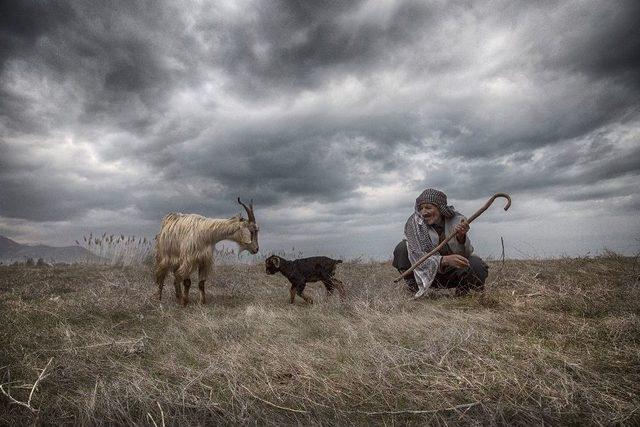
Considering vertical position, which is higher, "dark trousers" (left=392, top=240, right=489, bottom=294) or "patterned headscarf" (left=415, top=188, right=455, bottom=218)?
"patterned headscarf" (left=415, top=188, right=455, bottom=218)

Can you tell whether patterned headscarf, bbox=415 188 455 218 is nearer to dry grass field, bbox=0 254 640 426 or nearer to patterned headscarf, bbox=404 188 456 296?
patterned headscarf, bbox=404 188 456 296

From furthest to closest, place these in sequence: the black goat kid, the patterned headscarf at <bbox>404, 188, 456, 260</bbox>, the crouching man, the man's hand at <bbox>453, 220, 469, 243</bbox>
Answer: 1. the black goat kid
2. the patterned headscarf at <bbox>404, 188, 456, 260</bbox>
3. the crouching man
4. the man's hand at <bbox>453, 220, 469, 243</bbox>

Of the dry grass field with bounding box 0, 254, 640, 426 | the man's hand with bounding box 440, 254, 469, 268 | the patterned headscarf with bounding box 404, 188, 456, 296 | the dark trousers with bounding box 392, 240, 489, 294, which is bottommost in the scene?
the dry grass field with bounding box 0, 254, 640, 426

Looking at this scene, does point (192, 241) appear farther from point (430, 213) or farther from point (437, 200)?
point (437, 200)

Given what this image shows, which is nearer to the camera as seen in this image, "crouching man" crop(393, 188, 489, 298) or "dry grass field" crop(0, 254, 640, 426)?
"dry grass field" crop(0, 254, 640, 426)

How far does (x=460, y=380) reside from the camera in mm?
2215

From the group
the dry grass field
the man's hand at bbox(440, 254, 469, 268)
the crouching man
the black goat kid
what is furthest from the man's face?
the black goat kid

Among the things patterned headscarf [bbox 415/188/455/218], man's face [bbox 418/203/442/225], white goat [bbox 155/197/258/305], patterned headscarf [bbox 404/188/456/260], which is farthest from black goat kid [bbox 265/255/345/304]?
patterned headscarf [bbox 415/188/455/218]

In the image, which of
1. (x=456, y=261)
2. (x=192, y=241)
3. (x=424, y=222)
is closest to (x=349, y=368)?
(x=456, y=261)

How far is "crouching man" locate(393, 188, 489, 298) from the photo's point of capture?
17.9 ft

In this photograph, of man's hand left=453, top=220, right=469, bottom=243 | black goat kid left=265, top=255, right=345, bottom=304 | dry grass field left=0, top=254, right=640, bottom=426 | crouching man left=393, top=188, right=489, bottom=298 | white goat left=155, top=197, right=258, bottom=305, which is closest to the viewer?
dry grass field left=0, top=254, right=640, bottom=426

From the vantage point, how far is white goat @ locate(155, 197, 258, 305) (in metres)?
6.73

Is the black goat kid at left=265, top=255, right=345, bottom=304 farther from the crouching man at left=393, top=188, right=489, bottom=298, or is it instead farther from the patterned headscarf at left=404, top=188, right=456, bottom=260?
the patterned headscarf at left=404, top=188, right=456, bottom=260

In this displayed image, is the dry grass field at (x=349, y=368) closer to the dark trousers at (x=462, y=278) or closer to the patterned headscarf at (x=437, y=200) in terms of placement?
the dark trousers at (x=462, y=278)
